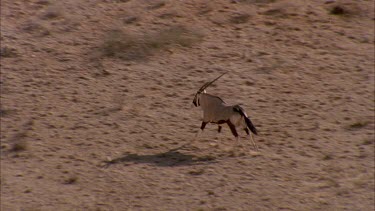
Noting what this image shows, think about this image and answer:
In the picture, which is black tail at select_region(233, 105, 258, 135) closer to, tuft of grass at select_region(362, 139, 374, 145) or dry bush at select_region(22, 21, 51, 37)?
tuft of grass at select_region(362, 139, 374, 145)

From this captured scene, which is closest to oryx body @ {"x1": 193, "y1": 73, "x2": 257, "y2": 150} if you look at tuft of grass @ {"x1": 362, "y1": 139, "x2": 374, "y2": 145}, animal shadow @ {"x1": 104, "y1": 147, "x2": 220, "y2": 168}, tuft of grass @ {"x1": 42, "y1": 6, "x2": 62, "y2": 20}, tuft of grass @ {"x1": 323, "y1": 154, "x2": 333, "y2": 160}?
animal shadow @ {"x1": 104, "y1": 147, "x2": 220, "y2": 168}

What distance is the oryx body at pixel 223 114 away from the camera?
10250mm

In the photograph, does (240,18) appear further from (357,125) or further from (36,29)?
(357,125)

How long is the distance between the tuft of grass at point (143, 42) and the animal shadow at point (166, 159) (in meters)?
2.85

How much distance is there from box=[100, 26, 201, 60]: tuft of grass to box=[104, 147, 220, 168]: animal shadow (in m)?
2.85

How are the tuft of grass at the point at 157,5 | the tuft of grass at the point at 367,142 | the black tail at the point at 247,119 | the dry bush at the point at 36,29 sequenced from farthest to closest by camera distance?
the tuft of grass at the point at 157,5, the dry bush at the point at 36,29, the tuft of grass at the point at 367,142, the black tail at the point at 247,119

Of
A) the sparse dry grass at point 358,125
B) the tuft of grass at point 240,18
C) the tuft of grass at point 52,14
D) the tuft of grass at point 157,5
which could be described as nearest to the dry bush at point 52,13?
the tuft of grass at point 52,14

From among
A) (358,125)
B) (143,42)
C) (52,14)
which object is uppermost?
(52,14)

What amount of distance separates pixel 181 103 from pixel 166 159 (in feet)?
4.95

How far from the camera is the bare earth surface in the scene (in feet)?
31.8

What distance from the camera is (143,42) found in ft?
43.9

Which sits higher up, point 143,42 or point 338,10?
point 338,10

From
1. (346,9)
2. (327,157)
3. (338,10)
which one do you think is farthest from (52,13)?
(327,157)

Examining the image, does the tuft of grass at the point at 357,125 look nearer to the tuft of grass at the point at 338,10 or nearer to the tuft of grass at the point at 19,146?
the tuft of grass at the point at 338,10
